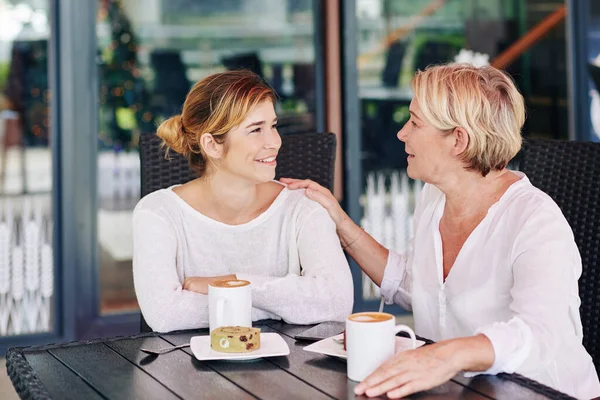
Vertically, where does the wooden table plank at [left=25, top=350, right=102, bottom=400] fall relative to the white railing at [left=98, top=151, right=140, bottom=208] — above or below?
below

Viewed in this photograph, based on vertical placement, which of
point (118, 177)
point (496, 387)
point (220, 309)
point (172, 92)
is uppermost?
point (172, 92)

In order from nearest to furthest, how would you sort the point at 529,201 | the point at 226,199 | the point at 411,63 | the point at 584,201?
the point at 529,201 → the point at 584,201 → the point at 226,199 → the point at 411,63

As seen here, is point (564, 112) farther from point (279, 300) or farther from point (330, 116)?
point (279, 300)

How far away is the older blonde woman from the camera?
1796mm

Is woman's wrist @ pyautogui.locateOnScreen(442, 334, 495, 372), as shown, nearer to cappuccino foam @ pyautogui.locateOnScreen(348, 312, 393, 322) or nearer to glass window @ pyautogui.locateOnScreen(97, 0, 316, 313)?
cappuccino foam @ pyautogui.locateOnScreen(348, 312, 393, 322)

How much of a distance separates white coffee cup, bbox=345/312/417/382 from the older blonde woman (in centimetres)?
16

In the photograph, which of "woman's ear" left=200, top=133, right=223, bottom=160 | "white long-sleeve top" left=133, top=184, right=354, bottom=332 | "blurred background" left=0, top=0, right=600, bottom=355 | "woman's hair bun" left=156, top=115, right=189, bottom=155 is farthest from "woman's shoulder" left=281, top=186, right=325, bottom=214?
"blurred background" left=0, top=0, right=600, bottom=355

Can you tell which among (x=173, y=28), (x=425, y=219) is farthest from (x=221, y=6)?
(x=425, y=219)

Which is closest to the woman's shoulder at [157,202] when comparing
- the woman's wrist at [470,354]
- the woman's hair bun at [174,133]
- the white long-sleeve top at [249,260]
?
the white long-sleeve top at [249,260]

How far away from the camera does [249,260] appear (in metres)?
2.41

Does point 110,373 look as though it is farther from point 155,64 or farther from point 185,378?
point 155,64

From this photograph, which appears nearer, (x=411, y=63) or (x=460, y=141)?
(x=460, y=141)

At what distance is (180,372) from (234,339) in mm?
120

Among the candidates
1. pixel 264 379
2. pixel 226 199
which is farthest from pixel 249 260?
pixel 264 379
